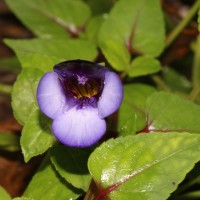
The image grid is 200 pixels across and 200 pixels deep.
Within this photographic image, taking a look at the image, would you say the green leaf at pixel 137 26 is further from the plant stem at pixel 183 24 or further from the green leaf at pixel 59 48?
the plant stem at pixel 183 24

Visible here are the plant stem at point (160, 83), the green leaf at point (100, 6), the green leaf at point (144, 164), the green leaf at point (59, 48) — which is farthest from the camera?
the green leaf at point (100, 6)

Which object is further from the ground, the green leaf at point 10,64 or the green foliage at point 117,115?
the green foliage at point 117,115

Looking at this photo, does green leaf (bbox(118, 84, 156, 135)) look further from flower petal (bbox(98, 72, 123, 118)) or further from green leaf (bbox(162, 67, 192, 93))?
green leaf (bbox(162, 67, 192, 93))

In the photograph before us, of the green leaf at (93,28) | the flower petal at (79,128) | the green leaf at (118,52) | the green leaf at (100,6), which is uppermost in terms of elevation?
the flower petal at (79,128)

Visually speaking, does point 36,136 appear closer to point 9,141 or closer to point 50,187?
point 50,187

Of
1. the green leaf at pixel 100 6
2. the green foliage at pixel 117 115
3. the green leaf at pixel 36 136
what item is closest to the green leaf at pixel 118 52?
the green foliage at pixel 117 115

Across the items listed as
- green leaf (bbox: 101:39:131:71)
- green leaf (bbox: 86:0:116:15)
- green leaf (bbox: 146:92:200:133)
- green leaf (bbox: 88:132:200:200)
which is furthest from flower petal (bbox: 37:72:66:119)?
green leaf (bbox: 86:0:116:15)

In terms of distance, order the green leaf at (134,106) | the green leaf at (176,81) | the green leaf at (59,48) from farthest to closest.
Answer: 1. the green leaf at (176,81)
2. the green leaf at (59,48)
3. the green leaf at (134,106)

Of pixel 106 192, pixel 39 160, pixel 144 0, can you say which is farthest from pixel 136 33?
pixel 106 192
